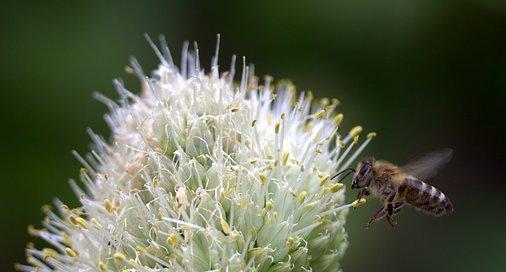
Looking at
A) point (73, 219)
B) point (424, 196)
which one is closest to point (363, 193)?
point (424, 196)

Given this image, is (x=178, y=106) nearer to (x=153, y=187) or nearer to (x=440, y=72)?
(x=153, y=187)

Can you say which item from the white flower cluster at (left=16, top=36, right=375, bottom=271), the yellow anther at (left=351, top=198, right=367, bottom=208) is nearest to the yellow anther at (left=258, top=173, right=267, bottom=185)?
the white flower cluster at (left=16, top=36, right=375, bottom=271)

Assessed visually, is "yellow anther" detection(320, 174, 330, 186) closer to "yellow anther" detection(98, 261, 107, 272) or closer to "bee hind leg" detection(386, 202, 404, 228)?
"bee hind leg" detection(386, 202, 404, 228)

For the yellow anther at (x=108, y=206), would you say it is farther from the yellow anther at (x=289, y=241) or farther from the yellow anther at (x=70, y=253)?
the yellow anther at (x=289, y=241)

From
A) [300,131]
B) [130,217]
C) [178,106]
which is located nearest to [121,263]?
[130,217]

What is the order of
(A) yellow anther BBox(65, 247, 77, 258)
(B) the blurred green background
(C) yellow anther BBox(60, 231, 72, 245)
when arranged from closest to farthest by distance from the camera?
(A) yellow anther BBox(65, 247, 77, 258) < (C) yellow anther BBox(60, 231, 72, 245) < (B) the blurred green background
